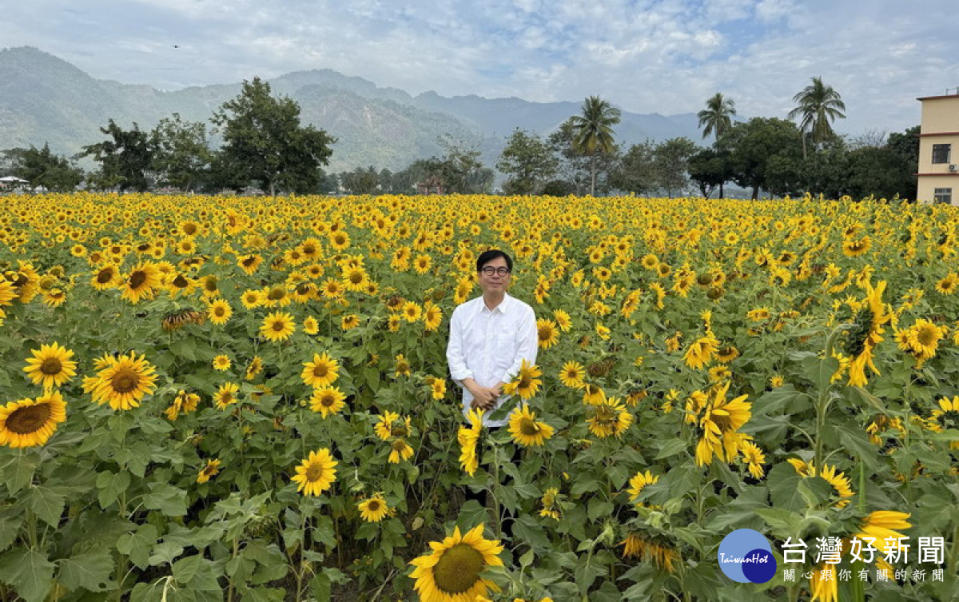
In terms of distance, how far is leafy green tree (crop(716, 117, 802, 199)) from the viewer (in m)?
60.6

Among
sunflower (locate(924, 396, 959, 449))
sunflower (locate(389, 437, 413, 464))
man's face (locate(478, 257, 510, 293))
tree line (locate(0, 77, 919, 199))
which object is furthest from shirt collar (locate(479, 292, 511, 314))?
tree line (locate(0, 77, 919, 199))

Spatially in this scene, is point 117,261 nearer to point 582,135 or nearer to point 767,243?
point 767,243

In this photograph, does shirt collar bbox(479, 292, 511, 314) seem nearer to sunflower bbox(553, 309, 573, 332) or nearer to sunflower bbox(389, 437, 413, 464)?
sunflower bbox(553, 309, 573, 332)

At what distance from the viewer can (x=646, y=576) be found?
1606mm

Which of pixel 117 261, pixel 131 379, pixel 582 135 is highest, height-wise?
pixel 582 135

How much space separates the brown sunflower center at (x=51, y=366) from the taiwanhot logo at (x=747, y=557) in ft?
8.50

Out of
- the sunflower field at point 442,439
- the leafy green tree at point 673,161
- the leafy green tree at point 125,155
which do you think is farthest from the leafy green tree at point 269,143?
the leafy green tree at point 673,161

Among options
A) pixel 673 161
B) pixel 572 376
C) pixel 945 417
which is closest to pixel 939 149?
pixel 673 161

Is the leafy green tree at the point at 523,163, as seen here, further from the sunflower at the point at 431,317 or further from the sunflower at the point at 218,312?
the sunflower at the point at 218,312

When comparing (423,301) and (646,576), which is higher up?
(423,301)

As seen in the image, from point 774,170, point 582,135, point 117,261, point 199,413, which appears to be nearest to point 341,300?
point 199,413

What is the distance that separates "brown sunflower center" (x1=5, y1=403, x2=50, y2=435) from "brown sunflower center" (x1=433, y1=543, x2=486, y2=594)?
4.91 ft

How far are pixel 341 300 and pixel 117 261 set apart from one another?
2864mm

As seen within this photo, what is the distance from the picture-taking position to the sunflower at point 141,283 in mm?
3174
